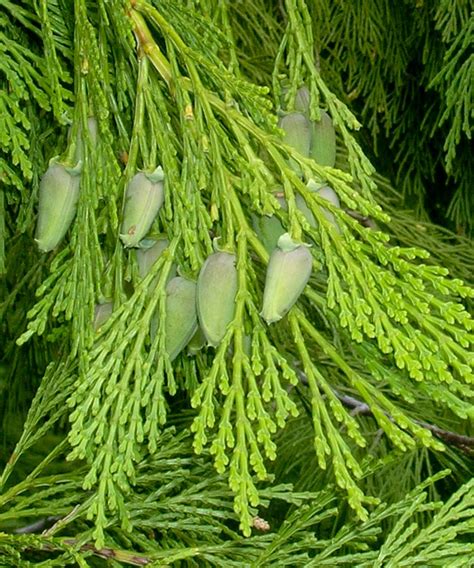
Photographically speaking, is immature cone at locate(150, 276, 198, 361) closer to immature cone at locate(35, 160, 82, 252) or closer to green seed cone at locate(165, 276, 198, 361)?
green seed cone at locate(165, 276, 198, 361)

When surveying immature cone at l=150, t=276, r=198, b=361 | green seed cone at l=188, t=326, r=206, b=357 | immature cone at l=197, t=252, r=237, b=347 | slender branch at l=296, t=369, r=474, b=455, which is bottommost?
slender branch at l=296, t=369, r=474, b=455

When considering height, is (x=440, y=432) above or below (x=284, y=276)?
below

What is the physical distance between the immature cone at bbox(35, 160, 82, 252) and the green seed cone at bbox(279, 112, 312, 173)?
32 centimetres

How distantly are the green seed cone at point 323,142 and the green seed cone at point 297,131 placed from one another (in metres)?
0.02

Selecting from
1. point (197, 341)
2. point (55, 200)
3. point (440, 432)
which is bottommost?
point (440, 432)

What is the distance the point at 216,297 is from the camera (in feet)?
3.71

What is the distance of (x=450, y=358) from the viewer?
111cm

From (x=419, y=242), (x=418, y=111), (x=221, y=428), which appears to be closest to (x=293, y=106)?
(x=221, y=428)

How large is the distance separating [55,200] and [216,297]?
31 centimetres

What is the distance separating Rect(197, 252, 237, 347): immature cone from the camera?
1.13 m

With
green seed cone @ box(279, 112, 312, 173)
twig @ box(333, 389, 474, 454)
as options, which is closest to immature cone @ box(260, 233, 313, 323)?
green seed cone @ box(279, 112, 312, 173)

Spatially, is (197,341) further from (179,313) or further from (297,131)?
(297,131)

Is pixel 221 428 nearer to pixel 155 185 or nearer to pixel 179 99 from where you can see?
pixel 155 185

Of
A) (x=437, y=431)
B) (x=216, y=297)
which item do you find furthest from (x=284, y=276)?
(x=437, y=431)
